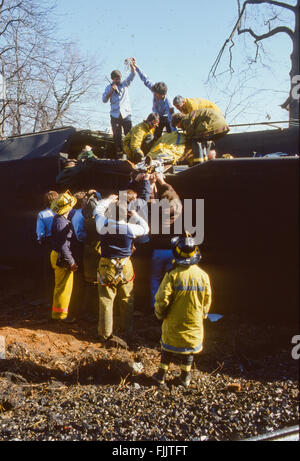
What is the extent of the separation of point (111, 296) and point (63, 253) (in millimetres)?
960

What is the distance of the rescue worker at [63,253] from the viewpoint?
5441 millimetres

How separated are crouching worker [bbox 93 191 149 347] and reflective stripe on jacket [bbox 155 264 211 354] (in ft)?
3.14

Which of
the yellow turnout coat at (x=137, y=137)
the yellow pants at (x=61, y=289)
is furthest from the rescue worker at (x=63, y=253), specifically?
the yellow turnout coat at (x=137, y=137)

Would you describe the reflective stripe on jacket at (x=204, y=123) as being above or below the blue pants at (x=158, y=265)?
above

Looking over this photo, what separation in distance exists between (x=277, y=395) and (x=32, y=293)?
4840mm

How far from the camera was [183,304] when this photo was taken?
410 cm

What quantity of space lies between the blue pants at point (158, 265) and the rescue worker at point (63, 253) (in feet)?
3.61

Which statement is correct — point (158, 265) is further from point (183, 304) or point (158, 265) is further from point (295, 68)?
point (295, 68)

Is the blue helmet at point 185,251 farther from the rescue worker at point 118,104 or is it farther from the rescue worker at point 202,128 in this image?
the rescue worker at point 118,104

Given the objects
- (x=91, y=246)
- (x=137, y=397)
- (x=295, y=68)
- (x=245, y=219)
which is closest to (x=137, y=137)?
(x=91, y=246)

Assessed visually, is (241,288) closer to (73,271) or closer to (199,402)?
(199,402)

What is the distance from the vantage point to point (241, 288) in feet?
16.3

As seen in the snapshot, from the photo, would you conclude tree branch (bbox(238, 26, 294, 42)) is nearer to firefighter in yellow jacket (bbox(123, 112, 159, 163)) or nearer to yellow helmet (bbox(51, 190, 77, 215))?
firefighter in yellow jacket (bbox(123, 112, 159, 163))
